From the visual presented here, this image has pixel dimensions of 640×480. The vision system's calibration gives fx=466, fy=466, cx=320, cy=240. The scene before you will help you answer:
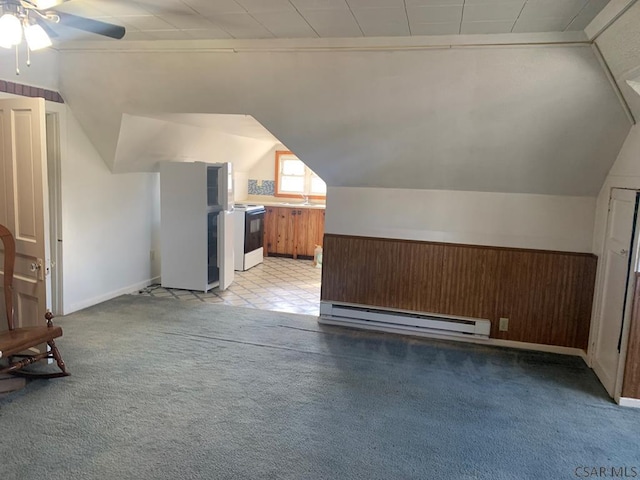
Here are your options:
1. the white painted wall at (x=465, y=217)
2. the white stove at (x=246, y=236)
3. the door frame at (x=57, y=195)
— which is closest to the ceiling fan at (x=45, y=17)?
the door frame at (x=57, y=195)

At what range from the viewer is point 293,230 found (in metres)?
7.72

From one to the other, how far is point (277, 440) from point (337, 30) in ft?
8.72

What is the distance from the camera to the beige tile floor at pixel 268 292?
5.21 m

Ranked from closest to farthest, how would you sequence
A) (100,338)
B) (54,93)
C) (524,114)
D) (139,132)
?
(524,114), (100,338), (54,93), (139,132)

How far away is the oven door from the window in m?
1.05

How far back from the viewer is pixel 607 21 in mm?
2613

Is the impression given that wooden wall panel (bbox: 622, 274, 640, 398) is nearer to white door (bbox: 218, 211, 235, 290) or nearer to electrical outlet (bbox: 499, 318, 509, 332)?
electrical outlet (bbox: 499, 318, 509, 332)

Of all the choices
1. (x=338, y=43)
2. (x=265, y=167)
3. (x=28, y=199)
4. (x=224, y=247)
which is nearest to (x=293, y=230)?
(x=265, y=167)

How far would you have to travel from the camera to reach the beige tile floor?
5.21 metres

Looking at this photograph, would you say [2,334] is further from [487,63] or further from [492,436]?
[487,63]

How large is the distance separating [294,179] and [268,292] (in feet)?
10.3

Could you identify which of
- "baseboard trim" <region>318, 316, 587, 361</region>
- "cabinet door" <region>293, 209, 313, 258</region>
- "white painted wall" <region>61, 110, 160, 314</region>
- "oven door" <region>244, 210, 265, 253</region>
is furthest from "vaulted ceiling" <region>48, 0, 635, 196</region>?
"cabinet door" <region>293, 209, 313, 258</region>

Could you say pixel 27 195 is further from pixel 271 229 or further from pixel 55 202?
pixel 271 229

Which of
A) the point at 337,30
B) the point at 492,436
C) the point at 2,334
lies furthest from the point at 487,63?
the point at 2,334
